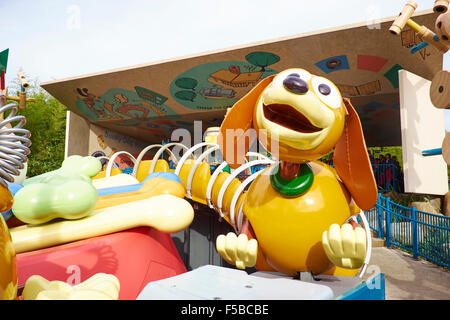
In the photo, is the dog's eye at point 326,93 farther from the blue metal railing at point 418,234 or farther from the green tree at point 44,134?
the green tree at point 44,134

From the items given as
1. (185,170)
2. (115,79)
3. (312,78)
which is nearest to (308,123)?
(312,78)

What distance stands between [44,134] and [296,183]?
14.0 metres

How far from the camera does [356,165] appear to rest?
2.03 m

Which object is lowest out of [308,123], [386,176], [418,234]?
[418,234]

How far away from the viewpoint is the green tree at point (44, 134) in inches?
502

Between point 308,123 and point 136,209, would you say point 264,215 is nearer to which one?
point 308,123

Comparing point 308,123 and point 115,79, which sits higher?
point 115,79

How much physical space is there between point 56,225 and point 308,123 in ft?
6.60

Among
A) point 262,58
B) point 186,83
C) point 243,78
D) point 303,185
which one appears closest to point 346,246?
point 303,185

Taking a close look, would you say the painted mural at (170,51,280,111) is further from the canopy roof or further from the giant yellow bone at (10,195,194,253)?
the giant yellow bone at (10,195,194,253)

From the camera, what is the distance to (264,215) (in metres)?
2.01

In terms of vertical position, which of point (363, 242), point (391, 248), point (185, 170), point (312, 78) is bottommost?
point (391, 248)

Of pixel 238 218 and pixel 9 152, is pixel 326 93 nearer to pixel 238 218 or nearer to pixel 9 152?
pixel 238 218

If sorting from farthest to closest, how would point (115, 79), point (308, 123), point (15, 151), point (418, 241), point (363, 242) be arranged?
point (115, 79) < point (418, 241) < point (308, 123) < point (363, 242) < point (15, 151)
